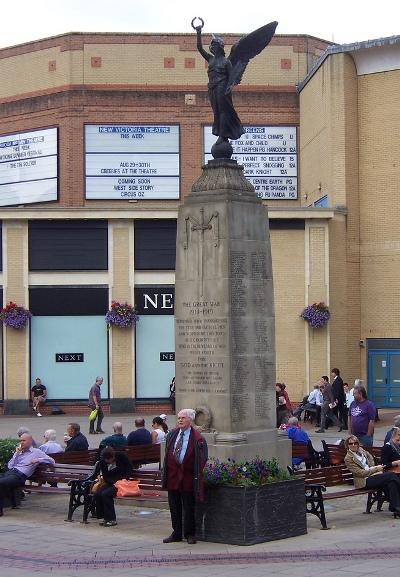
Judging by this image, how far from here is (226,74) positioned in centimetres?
1608

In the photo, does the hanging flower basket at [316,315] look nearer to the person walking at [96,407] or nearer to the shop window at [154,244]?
the shop window at [154,244]

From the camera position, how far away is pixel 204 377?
15.1 meters

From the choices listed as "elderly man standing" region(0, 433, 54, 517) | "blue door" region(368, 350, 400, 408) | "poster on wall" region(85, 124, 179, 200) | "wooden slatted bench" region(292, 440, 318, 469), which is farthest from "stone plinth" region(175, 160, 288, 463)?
"poster on wall" region(85, 124, 179, 200)

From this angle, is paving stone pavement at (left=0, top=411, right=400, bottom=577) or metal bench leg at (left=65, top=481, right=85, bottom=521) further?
metal bench leg at (left=65, top=481, right=85, bottom=521)

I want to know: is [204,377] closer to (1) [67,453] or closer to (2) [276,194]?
(1) [67,453]

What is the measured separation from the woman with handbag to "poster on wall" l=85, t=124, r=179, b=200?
28180 mm

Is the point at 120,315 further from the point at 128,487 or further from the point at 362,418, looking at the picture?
the point at 128,487

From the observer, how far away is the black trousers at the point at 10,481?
16359 millimetres

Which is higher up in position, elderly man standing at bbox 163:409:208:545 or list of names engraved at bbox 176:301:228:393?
list of names engraved at bbox 176:301:228:393

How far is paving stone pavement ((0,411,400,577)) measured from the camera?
12.1 meters

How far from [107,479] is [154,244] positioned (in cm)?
2190

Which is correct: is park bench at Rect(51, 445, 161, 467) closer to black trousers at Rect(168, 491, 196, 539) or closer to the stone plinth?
the stone plinth

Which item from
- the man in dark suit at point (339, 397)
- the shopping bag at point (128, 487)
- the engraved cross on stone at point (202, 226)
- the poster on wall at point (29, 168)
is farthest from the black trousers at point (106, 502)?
the poster on wall at point (29, 168)

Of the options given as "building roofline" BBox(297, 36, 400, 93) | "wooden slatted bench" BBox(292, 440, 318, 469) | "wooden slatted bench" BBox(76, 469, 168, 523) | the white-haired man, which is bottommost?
"wooden slatted bench" BBox(76, 469, 168, 523)
